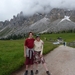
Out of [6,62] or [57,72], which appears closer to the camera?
[57,72]

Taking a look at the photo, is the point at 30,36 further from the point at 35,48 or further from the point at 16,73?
the point at 16,73

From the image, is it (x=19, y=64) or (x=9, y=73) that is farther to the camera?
(x=19, y=64)

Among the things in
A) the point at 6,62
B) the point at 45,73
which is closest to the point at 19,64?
the point at 6,62

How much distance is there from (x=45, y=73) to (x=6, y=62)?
446 cm

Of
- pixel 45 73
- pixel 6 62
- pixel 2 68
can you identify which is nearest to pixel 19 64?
pixel 6 62

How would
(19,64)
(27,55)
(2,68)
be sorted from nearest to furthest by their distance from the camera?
(27,55)
(2,68)
(19,64)

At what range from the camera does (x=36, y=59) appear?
1603 cm

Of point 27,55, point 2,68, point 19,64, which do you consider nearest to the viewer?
point 27,55

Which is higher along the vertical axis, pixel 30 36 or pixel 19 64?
pixel 30 36

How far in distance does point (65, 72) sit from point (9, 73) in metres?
4.01

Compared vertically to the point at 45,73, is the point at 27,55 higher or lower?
higher

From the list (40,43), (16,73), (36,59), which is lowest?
(16,73)

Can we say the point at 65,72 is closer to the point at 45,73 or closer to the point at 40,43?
the point at 45,73

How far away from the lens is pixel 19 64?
738 inches
